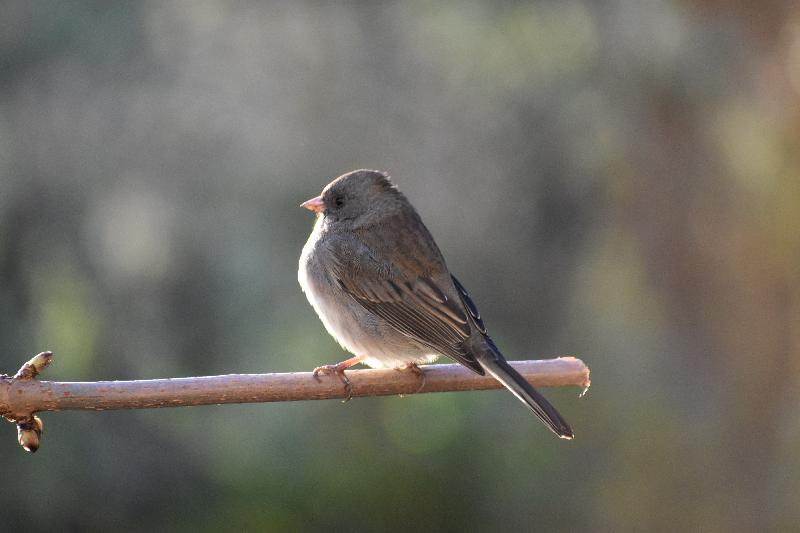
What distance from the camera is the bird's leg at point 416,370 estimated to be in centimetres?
368

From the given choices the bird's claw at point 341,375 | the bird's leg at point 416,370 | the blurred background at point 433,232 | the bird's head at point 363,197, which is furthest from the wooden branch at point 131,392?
the blurred background at point 433,232

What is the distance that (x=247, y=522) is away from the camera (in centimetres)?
633

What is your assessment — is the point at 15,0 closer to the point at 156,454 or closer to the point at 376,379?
the point at 156,454

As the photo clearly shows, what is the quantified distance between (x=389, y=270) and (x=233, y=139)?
2.55m

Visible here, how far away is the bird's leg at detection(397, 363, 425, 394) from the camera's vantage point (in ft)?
12.1

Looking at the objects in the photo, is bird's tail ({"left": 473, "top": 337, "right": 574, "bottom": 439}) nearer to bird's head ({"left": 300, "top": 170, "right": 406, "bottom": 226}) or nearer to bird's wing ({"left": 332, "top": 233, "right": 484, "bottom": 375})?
bird's wing ({"left": 332, "top": 233, "right": 484, "bottom": 375})

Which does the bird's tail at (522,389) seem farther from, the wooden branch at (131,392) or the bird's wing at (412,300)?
the wooden branch at (131,392)

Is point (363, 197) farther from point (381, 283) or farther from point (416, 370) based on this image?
point (416, 370)

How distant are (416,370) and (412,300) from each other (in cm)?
37

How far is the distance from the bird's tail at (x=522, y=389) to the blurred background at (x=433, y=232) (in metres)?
2.90

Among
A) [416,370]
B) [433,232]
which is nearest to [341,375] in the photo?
[416,370]

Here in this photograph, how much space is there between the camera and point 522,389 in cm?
338

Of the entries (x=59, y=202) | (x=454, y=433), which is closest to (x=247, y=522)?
(x=454, y=433)

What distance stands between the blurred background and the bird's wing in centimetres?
221
